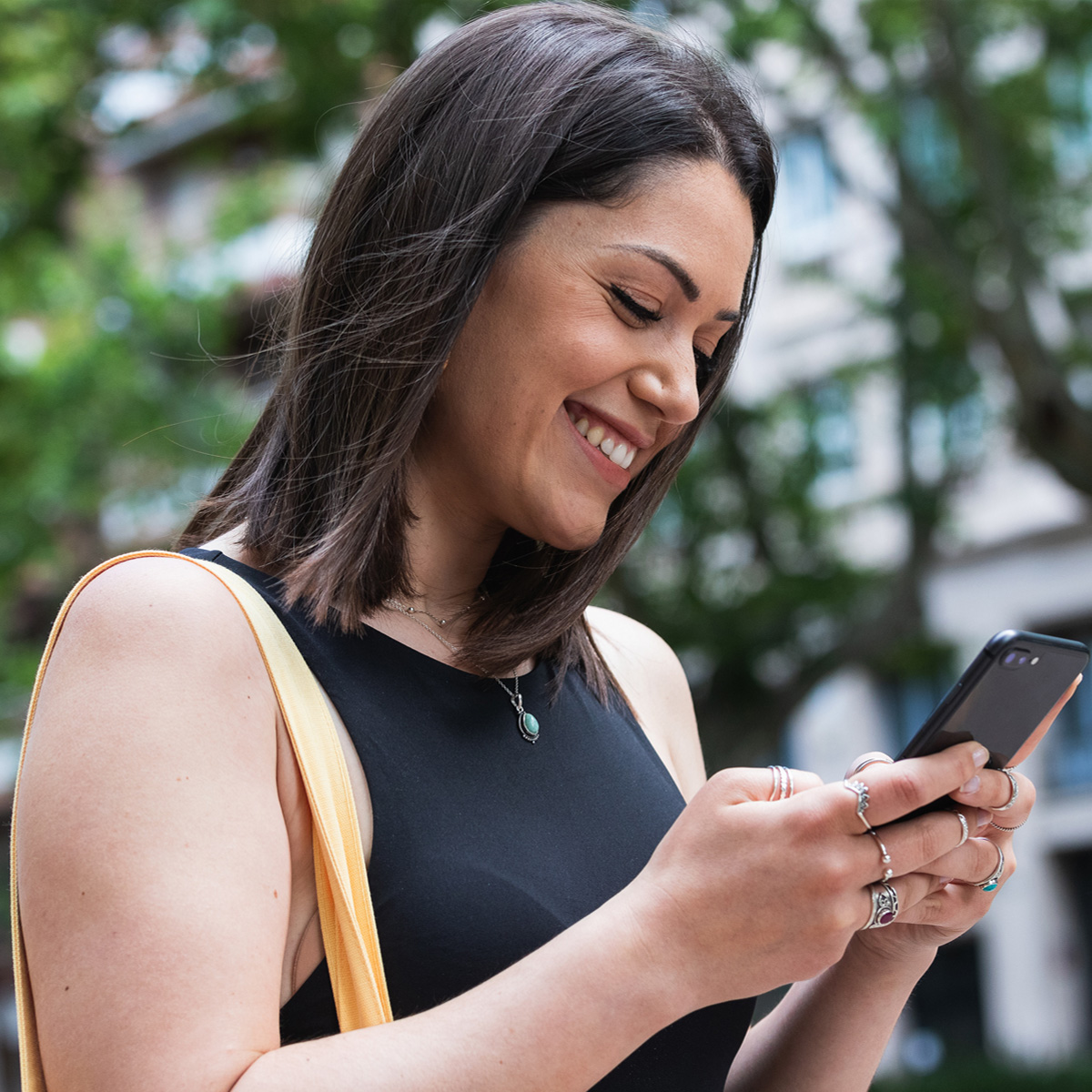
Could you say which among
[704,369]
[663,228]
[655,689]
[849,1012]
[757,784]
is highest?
[663,228]

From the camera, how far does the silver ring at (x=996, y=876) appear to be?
153 cm

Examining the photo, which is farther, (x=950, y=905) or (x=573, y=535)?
(x=573, y=535)

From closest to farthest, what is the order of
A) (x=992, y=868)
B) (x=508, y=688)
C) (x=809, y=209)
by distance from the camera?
(x=992, y=868), (x=508, y=688), (x=809, y=209)

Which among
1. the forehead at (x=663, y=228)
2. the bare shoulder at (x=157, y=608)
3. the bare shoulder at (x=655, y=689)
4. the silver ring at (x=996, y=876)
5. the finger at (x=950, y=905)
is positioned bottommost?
the bare shoulder at (x=655, y=689)

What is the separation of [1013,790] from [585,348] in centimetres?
70

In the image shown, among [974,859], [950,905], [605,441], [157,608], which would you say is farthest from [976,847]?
[157,608]

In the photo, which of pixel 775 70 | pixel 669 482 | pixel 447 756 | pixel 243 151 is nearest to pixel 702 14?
pixel 775 70

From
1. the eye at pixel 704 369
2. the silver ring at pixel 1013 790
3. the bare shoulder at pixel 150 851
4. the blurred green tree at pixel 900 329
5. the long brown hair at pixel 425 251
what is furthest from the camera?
the blurred green tree at pixel 900 329

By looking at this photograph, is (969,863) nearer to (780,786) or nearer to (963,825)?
(963,825)

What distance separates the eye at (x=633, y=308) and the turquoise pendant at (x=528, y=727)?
1.68 feet

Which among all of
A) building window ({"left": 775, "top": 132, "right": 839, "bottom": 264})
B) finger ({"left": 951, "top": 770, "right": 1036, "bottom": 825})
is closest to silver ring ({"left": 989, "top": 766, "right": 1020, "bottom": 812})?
finger ({"left": 951, "top": 770, "right": 1036, "bottom": 825})

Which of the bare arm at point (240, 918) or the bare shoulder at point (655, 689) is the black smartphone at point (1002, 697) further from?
the bare shoulder at point (655, 689)

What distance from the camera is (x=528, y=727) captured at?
176cm

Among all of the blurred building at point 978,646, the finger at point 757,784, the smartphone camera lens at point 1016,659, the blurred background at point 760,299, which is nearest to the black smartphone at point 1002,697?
the smartphone camera lens at point 1016,659
